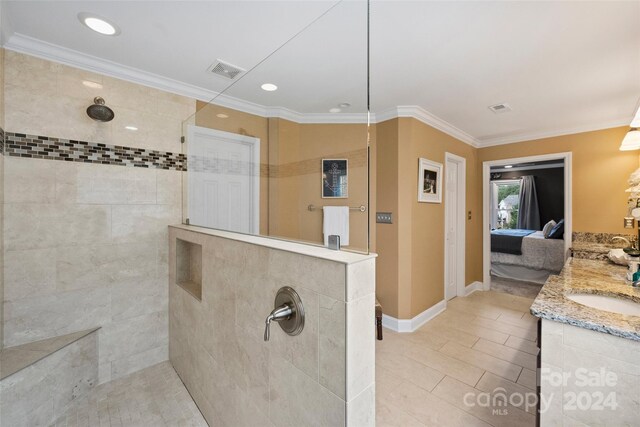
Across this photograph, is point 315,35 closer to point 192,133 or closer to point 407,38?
point 407,38

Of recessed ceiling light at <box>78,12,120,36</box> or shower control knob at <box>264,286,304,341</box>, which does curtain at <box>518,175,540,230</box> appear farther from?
recessed ceiling light at <box>78,12,120,36</box>

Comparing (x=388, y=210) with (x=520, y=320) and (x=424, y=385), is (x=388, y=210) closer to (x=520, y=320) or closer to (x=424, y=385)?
(x=424, y=385)

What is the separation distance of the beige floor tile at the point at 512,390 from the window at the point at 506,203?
23.2ft

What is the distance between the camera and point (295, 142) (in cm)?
155

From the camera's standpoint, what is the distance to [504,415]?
5.47 ft

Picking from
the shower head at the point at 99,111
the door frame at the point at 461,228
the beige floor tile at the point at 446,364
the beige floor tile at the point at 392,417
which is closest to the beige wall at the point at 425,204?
the door frame at the point at 461,228

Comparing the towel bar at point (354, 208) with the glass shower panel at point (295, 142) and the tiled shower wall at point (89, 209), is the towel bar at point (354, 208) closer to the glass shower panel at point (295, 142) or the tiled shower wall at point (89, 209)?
the glass shower panel at point (295, 142)

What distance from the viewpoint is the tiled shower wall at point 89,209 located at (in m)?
1.67

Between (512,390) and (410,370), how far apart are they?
703 mm

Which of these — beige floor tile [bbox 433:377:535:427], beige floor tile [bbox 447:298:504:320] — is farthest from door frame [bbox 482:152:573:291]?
beige floor tile [bbox 433:377:535:427]

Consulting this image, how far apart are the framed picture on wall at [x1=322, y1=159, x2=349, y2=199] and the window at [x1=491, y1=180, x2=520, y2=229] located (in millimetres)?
8214

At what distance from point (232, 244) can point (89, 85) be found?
1743 mm

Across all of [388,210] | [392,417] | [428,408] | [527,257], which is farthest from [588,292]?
[527,257]

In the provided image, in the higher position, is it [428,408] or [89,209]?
[89,209]
